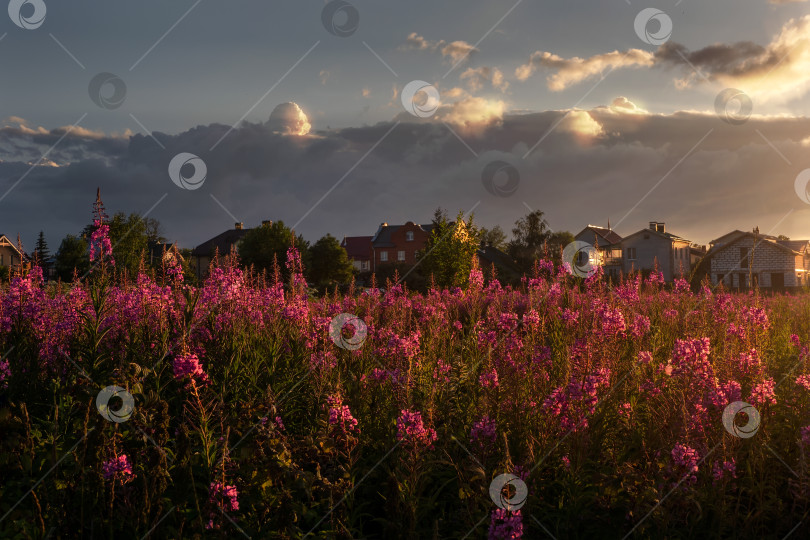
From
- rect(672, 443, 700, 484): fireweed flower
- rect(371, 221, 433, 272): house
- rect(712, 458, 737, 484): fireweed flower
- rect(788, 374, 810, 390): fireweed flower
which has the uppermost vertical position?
rect(371, 221, 433, 272): house

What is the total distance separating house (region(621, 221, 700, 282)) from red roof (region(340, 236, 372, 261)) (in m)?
39.3

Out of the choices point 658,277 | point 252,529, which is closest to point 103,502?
point 252,529

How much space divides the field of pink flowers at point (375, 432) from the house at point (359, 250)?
268 feet

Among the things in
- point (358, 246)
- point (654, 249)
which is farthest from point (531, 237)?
point (358, 246)

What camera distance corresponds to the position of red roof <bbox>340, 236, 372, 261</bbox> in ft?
303

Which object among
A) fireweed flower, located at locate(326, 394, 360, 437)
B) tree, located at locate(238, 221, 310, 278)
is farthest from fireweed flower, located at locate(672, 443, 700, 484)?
tree, located at locate(238, 221, 310, 278)

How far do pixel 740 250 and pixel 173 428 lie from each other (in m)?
68.1

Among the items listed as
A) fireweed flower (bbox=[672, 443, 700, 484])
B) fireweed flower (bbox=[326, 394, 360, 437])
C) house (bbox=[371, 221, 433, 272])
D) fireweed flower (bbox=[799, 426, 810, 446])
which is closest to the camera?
fireweed flower (bbox=[672, 443, 700, 484])

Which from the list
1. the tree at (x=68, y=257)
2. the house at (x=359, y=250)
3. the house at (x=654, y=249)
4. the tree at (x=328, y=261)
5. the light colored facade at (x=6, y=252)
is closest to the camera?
the tree at (x=68, y=257)

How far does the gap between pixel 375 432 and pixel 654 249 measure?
7188 cm

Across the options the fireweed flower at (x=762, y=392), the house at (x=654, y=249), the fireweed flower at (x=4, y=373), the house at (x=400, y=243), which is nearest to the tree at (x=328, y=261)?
the house at (x=400, y=243)

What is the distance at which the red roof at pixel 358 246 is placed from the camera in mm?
92375

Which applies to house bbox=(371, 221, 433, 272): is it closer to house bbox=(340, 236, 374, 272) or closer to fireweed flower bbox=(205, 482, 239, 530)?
house bbox=(340, 236, 374, 272)

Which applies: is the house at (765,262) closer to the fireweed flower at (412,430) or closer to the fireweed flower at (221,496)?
the fireweed flower at (412,430)
